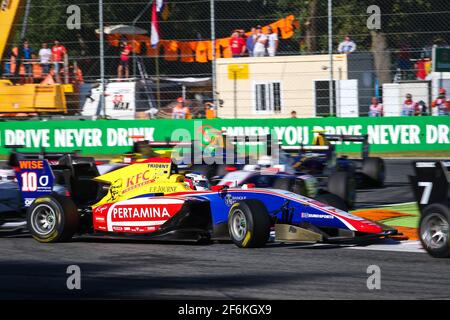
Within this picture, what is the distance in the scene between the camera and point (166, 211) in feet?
30.9

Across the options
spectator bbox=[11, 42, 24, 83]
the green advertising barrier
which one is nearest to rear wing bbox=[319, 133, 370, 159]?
the green advertising barrier

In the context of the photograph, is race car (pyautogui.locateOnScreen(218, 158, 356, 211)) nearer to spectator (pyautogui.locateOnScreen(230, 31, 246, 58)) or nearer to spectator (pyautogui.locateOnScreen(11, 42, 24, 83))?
spectator (pyautogui.locateOnScreen(230, 31, 246, 58))

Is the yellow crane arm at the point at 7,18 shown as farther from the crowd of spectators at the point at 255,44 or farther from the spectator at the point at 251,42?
the spectator at the point at 251,42

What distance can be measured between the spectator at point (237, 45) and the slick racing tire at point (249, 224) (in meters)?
14.5

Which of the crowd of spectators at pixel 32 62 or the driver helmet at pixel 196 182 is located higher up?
the crowd of spectators at pixel 32 62

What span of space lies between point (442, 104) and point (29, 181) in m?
12.0

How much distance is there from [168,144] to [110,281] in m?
7.32

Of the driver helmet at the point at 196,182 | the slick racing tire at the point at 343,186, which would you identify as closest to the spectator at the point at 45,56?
the slick racing tire at the point at 343,186

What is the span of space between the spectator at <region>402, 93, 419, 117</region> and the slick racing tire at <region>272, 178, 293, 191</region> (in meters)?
9.23

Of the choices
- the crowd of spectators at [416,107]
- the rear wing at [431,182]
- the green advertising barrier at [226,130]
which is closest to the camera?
the rear wing at [431,182]

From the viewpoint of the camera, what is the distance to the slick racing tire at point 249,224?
8.87 metres

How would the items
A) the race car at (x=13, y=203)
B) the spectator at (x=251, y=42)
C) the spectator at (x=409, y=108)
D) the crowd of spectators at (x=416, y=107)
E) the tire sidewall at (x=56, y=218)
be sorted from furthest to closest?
the spectator at (x=251, y=42) < the spectator at (x=409, y=108) < the crowd of spectators at (x=416, y=107) < the race car at (x=13, y=203) < the tire sidewall at (x=56, y=218)

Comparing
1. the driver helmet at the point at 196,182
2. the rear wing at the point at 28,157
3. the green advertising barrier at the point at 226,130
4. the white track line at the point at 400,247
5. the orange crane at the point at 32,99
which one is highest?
the orange crane at the point at 32,99

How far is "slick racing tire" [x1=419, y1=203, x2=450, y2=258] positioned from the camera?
26.5 ft
